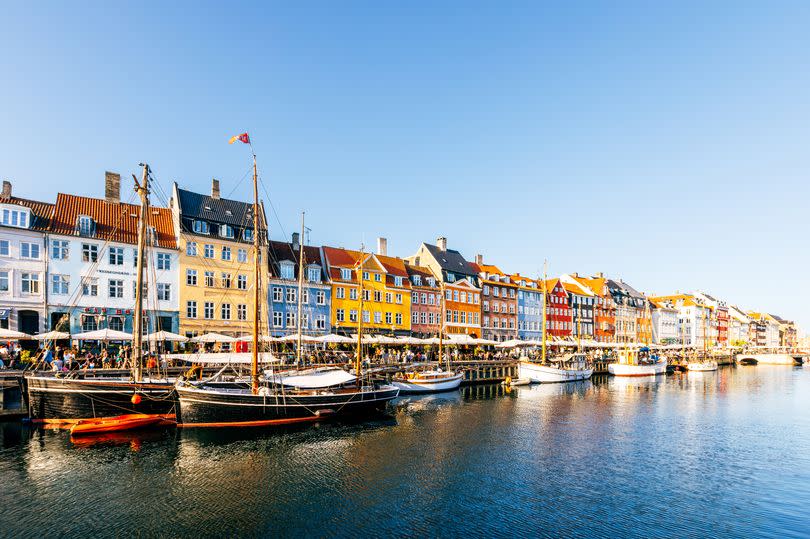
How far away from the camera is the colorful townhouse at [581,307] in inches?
4048

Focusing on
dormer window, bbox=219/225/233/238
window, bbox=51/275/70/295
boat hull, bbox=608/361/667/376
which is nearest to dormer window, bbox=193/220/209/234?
dormer window, bbox=219/225/233/238

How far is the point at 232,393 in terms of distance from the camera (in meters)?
30.7

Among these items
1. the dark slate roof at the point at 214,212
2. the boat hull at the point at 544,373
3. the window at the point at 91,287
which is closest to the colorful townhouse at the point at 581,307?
the boat hull at the point at 544,373

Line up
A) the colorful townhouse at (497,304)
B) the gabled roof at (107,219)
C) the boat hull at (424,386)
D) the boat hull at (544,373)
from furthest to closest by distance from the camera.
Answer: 1. the colorful townhouse at (497,304)
2. the boat hull at (544,373)
3. the boat hull at (424,386)
4. the gabled roof at (107,219)

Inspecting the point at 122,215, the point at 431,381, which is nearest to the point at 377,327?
the point at 431,381

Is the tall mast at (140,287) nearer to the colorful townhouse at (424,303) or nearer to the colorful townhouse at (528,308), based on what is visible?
the colorful townhouse at (424,303)

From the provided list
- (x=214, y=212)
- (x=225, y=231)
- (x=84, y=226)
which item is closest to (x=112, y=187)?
(x=84, y=226)

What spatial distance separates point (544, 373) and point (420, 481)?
47.6 metres

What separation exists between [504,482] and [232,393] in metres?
17.8

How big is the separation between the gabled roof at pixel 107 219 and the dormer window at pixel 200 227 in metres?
2.39

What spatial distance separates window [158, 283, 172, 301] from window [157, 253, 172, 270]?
1.79 m

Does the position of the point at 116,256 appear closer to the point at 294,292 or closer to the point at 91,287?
the point at 91,287

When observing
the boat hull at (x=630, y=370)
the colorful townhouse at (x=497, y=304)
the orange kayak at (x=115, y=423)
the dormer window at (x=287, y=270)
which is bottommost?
the boat hull at (x=630, y=370)

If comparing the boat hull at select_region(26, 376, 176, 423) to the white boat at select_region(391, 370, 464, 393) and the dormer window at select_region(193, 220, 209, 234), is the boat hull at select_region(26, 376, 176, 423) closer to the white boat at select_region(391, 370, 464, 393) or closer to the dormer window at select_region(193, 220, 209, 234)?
the white boat at select_region(391, 370, 464, 393)
